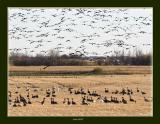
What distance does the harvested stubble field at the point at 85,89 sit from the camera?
852 centimetres

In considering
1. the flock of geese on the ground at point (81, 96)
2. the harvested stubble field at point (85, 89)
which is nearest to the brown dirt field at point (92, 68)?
the harvested stubble field at point (85, 89)

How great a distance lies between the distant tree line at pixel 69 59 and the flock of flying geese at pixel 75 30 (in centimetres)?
8

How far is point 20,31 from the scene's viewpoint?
28.2ft

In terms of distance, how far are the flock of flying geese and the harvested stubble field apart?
336mm

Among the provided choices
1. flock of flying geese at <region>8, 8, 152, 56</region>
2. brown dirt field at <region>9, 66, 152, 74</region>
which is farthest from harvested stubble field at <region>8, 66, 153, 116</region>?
flock of flying geese at <region>8, 8, 152, 56</region>

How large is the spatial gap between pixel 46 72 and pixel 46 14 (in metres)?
0.90

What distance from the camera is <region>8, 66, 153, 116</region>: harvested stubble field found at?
8.52m

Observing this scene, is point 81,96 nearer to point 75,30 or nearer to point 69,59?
point 69,59

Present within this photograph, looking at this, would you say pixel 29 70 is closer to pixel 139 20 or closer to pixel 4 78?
pixel 4 78

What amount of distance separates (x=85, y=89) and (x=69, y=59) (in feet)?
1.73

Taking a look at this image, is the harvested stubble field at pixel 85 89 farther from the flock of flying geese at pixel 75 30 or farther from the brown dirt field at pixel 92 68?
the flock of flying geese at pixel 75 30

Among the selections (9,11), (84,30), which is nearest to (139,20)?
(84,30)

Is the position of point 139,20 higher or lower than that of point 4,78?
higher

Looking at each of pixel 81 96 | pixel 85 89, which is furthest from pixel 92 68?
pixel 81 96
